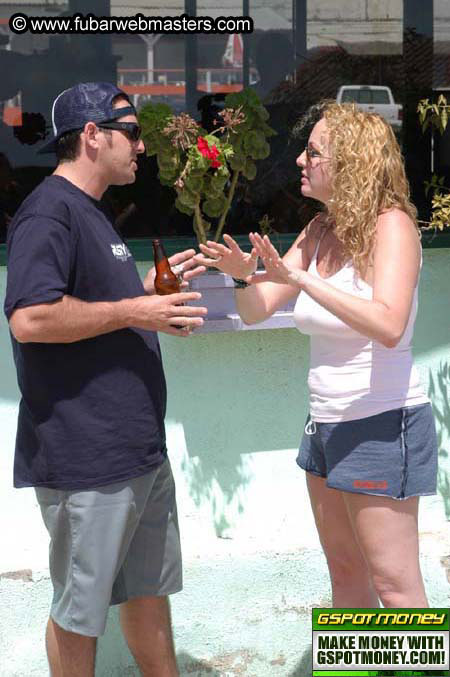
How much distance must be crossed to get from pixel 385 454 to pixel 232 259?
0.71 m

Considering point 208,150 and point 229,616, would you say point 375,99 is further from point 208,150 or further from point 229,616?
point 229,616

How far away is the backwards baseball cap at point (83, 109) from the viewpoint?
3217 mm

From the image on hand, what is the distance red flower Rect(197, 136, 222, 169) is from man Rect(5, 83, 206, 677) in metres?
0.81

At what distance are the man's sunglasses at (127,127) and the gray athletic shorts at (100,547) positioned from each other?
3.20 feet

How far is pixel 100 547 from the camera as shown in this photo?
313 centimetres

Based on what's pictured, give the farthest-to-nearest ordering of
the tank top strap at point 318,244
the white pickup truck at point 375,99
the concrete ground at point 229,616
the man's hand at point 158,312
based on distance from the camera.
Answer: the white pickup truck at point 375,99 < the concrete ground at point 229,616 < the tank top strap at point 318,244 < the man's hand at point 158,312

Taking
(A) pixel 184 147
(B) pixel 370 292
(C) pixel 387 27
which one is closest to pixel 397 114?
(C) pixel 387 27

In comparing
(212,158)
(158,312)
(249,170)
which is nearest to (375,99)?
(249,170)

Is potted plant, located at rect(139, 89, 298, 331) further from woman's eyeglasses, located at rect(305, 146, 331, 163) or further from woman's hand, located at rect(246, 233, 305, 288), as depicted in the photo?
woman's hand, located at rect(246, 233, 305, 288)

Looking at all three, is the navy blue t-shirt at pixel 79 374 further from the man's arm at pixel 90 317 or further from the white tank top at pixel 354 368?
the white tank top at pixel 354 368

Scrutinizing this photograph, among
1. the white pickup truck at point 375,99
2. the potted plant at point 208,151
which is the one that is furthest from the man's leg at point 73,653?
the white pickup truck at point 375,99

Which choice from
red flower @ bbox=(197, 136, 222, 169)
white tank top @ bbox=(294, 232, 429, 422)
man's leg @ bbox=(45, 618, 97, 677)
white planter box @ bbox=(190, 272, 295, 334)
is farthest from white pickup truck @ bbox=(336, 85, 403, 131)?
man's leg @ bbox=(45, 618, 97, 677)

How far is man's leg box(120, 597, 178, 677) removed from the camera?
3406 millimetres

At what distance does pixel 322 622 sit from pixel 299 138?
6.15 ft
